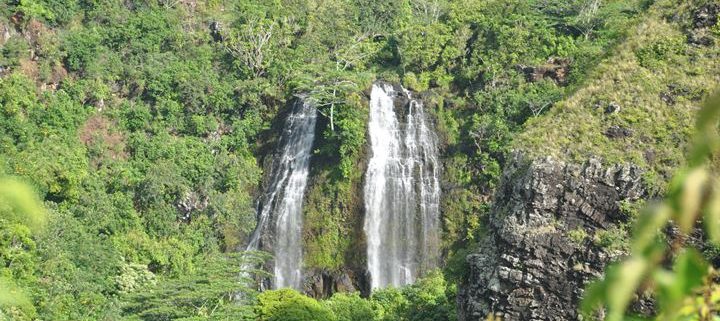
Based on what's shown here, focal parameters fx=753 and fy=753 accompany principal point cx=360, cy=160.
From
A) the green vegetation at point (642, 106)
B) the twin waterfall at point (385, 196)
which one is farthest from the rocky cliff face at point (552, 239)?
the twin waterfall at point (385, 196)

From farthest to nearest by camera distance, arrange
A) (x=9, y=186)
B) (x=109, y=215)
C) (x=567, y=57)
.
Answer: (x=567, y=57), (x=109, y=215), (x=9, y=186)

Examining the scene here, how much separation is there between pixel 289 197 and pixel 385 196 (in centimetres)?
379

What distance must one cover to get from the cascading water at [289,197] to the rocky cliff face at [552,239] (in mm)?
15507

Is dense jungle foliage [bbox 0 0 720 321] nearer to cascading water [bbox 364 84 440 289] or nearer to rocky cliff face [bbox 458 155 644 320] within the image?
cascading water [bbox 364 84 440 289]

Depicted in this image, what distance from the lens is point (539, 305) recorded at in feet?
39.1

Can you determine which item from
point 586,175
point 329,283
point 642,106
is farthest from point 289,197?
point 586,175

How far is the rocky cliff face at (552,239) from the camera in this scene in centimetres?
1185

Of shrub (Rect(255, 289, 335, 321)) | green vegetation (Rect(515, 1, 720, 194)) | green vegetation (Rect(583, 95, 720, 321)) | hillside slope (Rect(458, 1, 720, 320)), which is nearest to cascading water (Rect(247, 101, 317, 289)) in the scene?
shrub (Rect(255, 289, 335, 321))

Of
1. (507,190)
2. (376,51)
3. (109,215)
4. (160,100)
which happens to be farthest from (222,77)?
(507,190)

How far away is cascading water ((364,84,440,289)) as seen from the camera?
27.0 metres

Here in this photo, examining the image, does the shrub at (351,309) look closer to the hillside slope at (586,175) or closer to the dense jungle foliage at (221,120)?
the dense jungle foliage at (221,120)

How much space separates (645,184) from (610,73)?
320 centimetres

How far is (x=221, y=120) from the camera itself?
104 ft

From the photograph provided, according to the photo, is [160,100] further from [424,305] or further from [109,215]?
[424,305]
